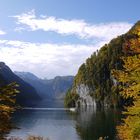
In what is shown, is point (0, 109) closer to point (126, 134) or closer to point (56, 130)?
point (126, 134)

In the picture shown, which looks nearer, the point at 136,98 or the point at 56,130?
the point at 136,98

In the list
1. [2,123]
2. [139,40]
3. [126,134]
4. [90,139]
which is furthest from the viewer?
[90,139]

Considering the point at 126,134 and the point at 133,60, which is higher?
the point at 133,60

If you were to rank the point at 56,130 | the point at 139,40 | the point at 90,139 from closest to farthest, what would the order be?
the point at 139,40
the point at 90,139
the point at 56,130

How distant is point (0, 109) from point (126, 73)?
717 centimetres

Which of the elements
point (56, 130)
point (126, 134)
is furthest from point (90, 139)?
point (126, 134)

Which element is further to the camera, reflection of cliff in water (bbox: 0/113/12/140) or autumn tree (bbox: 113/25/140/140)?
autumn tree (bbox: 113/25/140/140)

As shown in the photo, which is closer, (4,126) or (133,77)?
(4,126)

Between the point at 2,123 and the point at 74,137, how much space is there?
10959 cm

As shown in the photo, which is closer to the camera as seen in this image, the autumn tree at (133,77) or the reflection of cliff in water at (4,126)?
the reflection of cliff in water at (4,126)

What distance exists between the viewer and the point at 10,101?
18.0 m

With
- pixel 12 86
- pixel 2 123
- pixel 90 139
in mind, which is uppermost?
pixel 12 86

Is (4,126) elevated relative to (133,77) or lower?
lower

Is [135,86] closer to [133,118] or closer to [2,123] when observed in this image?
[133,118]
